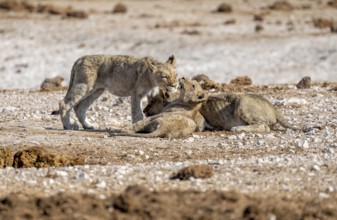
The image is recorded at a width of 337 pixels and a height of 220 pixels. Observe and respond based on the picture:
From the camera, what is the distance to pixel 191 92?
14.5m

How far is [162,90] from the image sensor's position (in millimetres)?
14820

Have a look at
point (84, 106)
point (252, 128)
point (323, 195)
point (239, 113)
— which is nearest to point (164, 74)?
point (239, 113)

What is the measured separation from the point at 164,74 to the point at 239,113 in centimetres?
121

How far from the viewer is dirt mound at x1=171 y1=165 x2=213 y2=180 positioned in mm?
10609

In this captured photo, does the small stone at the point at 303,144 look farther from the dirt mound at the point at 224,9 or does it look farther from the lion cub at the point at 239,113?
the dirt mound at the point at 224,9

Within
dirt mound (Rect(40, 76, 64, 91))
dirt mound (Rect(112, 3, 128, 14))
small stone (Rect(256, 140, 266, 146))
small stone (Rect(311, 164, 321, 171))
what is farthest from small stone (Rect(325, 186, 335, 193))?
dirt mound (Rect(112, 3, 128, 14))

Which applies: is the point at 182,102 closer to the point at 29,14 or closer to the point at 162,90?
the point at 162,90

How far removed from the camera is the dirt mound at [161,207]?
916 cm

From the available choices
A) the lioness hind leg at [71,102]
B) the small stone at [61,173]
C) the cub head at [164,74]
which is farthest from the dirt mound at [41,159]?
the lioness hind leg at [71,102]

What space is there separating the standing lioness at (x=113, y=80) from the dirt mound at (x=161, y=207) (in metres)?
5.17

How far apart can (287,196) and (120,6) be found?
30.2 meters

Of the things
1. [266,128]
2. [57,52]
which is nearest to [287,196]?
[266,128]

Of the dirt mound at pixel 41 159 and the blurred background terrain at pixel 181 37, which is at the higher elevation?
the blurred background terrain at pixel 181 37

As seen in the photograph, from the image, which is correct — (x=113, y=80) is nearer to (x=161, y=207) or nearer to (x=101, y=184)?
(x=101, y=184)
